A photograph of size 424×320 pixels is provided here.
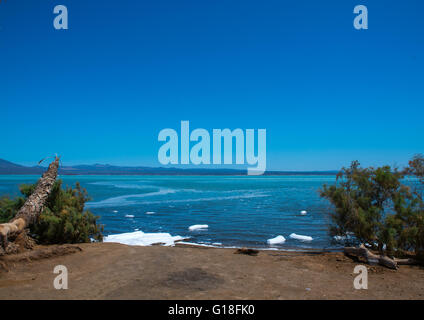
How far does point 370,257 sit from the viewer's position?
9188mm

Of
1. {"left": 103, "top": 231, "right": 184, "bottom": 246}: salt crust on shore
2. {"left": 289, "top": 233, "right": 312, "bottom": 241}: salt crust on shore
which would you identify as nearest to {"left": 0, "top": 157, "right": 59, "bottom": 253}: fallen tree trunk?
{"left": 103, "top": 231, "right": 184, "bottom": 246}: salt crust on shore

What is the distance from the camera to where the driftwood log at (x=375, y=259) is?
28.5ft

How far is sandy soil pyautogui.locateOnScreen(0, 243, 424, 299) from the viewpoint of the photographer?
6.19 m

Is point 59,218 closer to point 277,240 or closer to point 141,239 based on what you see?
point 141,239

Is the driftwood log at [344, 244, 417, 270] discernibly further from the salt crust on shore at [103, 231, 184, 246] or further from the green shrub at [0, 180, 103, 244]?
the green shrub at [0, 180, 103, 244]

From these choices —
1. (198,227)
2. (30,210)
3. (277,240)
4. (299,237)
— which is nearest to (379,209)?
(277,240)

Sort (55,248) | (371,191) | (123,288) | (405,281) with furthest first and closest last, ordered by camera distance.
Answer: (371,191) → (55,248) → (405,281) → (123,288)

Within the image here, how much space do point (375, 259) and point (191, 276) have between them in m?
5.91

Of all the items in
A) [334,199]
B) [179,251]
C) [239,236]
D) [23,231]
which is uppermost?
→ [334,199]

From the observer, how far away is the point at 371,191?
11.5 meters

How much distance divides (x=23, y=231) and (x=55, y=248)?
2.03 metres
